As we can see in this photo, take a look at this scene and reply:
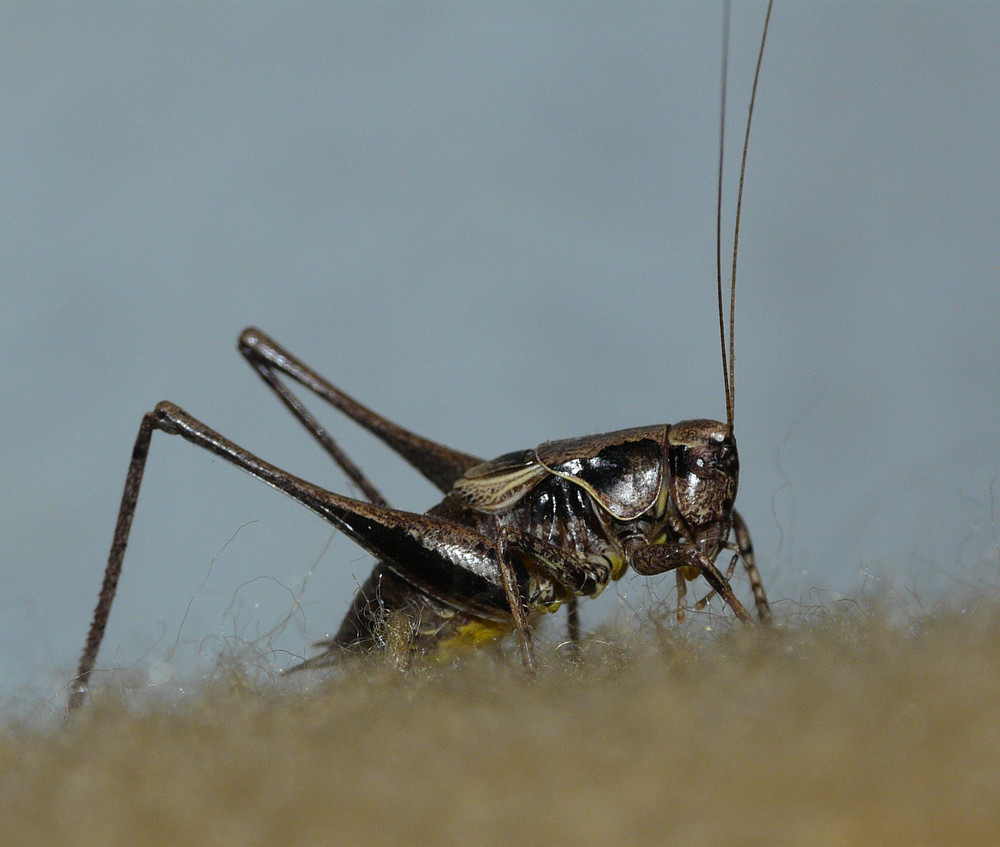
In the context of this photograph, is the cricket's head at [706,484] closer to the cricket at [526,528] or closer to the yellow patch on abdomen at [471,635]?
the cricket at [526,528]

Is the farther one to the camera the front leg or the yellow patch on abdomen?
the yellow patch on abdomen

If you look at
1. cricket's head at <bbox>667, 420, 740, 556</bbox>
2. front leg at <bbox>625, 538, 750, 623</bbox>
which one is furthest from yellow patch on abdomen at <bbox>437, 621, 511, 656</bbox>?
cricket's head at <bbox>667, 420, 740, 556</bbox>

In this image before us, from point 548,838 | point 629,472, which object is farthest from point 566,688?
point 629,472

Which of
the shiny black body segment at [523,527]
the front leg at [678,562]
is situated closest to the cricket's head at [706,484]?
the shiny black body segment at [523,527]

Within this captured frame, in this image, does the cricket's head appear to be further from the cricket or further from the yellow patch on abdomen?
the yellow patch on abdomen

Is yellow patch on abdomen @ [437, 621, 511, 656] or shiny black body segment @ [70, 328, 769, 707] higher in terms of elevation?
shiny black body segment @ [70, 328, 769, 707]

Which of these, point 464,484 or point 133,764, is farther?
point 464,484

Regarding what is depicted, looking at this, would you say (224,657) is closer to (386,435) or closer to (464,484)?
(464,484)
